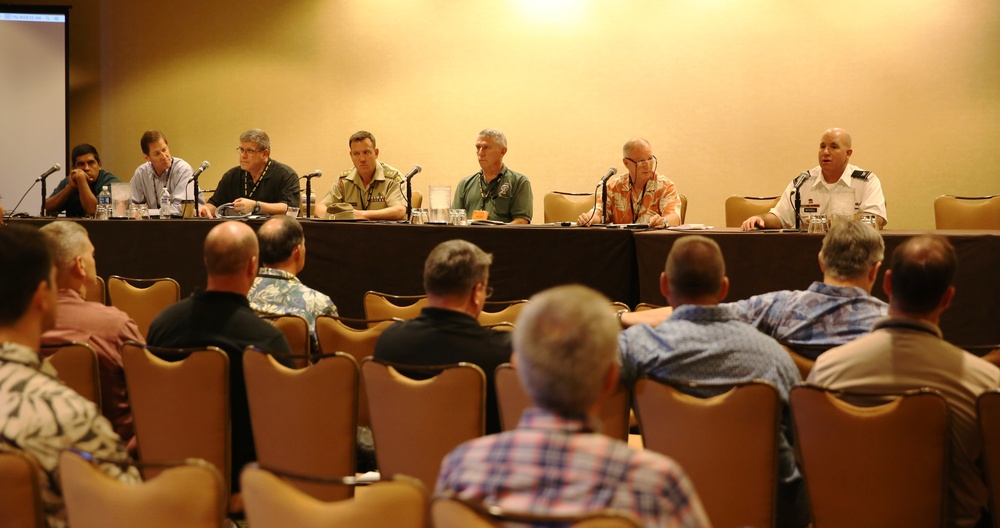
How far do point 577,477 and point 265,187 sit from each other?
18.0 feet

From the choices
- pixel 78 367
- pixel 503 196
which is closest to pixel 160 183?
pixel 503 196

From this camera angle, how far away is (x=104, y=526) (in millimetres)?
1857

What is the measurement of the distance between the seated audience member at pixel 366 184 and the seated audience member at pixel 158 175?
0.97 metres

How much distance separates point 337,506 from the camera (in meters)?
1.70

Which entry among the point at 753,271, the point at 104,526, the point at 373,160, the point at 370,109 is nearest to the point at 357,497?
the point at 104,526

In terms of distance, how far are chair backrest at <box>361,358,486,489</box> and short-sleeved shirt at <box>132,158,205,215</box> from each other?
4.53 meters

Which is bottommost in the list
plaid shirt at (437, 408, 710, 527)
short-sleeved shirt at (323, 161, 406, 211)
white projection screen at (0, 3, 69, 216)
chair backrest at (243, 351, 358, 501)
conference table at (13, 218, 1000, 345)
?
chair backrest at (243, 351, 358, 501)

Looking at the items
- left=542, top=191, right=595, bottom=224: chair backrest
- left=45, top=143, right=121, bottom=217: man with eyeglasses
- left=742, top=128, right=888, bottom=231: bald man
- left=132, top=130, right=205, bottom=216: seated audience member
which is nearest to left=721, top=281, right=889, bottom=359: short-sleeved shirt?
left=742, top=128, right=888, bottom=231: bald man

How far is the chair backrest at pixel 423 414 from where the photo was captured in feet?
8.47

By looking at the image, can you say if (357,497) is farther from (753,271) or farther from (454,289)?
(753,271)

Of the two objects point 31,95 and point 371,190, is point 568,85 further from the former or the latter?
point 31,95

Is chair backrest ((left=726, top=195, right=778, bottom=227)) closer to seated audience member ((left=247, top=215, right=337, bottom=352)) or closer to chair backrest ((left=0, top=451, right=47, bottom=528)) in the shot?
seated audience member ((left=247, top=215, right=337, bottom=352))

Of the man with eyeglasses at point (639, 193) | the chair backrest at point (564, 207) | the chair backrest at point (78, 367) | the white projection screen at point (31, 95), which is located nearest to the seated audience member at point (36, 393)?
the chair backrest at point (78, 367)

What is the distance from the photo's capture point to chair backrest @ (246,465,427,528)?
5.46 feet
